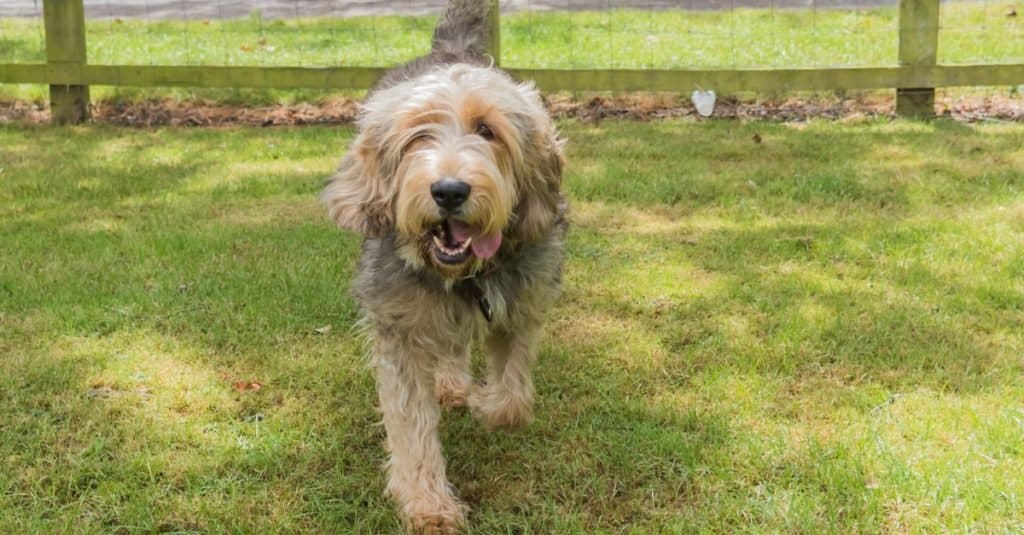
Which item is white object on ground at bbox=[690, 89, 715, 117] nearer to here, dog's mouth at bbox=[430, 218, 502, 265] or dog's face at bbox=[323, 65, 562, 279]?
dog's face at bbox=[323, 65, 562, 279]

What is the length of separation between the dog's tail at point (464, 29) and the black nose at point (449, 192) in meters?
1.70

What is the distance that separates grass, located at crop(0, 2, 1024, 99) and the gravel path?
13 cm

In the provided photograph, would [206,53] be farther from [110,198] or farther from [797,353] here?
[797,353]

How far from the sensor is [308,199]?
6766 mm

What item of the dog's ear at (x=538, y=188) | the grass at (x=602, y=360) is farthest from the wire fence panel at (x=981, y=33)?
the dog's ear at (x=538, y=188)

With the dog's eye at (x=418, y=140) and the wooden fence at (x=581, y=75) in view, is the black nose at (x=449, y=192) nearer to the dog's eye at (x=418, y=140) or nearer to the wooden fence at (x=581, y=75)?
the dog's eye at (x=418, y=140)

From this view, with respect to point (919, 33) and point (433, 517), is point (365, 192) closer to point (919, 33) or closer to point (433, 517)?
point (433, 517)

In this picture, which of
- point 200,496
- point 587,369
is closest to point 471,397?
point 587,369

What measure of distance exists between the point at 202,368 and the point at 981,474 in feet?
10.2

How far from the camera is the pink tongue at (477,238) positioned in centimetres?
304

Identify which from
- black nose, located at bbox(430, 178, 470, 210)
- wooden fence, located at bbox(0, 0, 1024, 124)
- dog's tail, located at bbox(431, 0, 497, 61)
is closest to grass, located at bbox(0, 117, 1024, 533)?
black nose, located at bbox(430, 178, 470, 210)

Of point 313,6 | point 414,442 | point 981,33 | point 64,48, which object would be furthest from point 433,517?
point 313,6

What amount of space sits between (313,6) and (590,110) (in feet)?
19.0

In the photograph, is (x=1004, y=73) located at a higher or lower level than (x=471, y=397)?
higher
